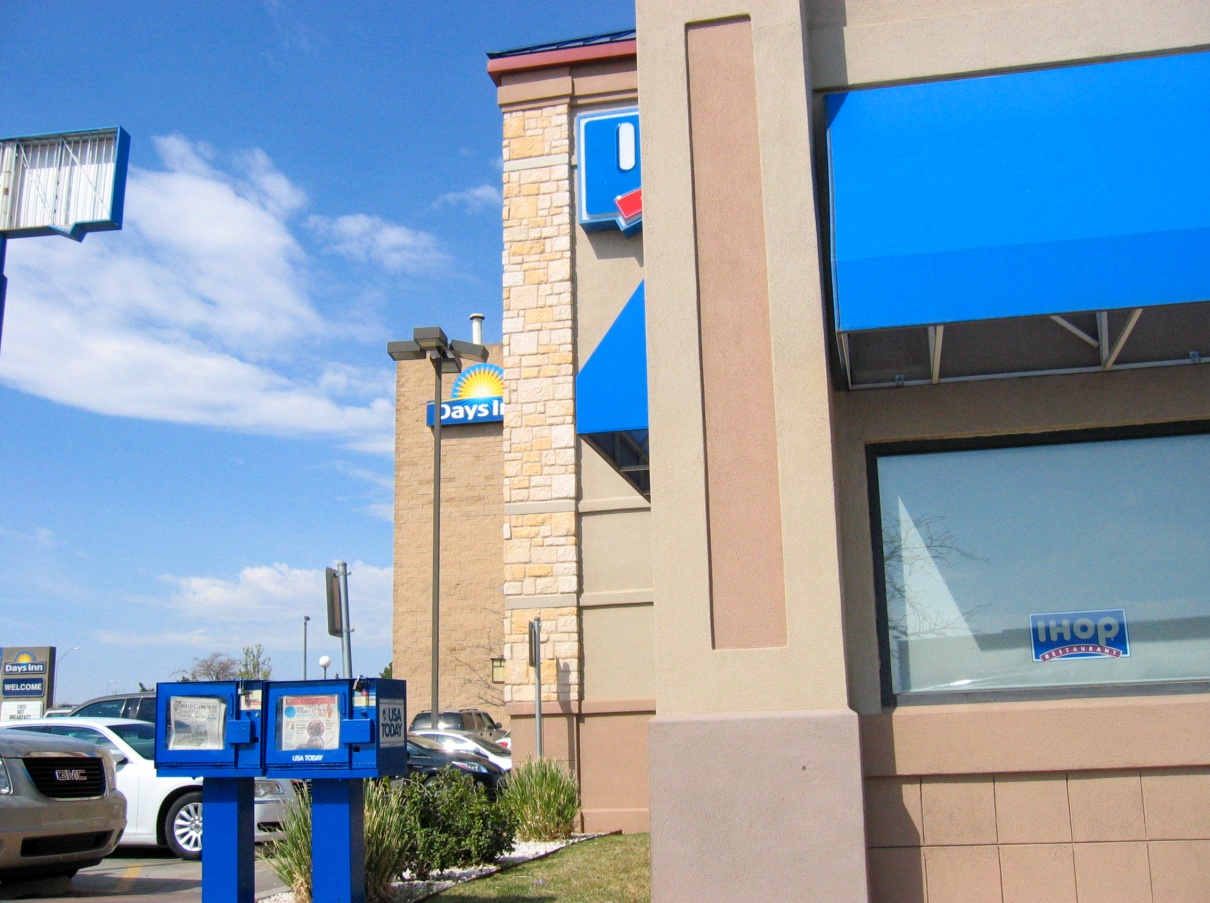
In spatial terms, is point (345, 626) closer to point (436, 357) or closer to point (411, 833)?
point (411, 833)

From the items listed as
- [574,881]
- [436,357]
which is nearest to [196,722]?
[574,881]

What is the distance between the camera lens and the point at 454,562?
143ft

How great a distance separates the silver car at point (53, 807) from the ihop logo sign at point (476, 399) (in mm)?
33037

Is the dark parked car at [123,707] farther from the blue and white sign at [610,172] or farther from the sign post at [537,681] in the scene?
the blue and white sign at [610,172]

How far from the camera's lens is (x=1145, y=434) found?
6988 mm

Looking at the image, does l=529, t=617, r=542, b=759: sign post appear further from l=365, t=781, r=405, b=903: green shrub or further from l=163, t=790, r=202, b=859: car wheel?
l=365, t=781, r=405, b=903: green shrub

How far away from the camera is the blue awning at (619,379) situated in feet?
26.9

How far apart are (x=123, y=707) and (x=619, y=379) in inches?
→ 438

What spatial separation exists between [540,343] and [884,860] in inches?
422

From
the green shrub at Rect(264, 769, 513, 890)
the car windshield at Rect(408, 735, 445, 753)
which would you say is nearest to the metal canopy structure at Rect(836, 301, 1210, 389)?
the green shrub at Rect(264, 769, 513, 890)

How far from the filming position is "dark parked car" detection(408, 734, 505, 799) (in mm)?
18156

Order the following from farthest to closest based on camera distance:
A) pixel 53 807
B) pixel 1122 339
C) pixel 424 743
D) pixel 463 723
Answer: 1. pixel 463 723
2. pixel 424 743
3. pixel 53 807
4. pixel 1122 339

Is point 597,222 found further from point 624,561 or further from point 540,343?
point 624,561

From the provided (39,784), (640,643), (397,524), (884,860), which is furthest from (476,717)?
(884,860)
